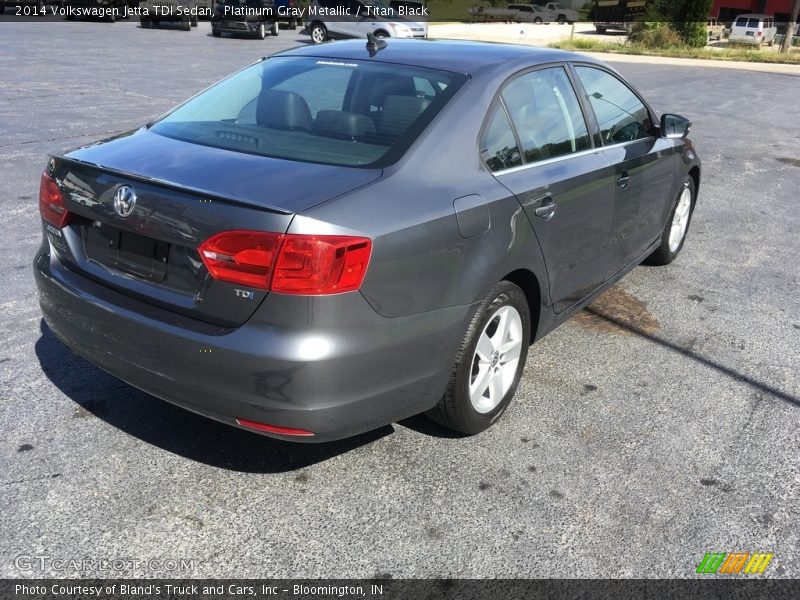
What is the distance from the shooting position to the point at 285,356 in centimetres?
253

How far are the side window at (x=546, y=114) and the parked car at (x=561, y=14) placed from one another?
6561 centimetres

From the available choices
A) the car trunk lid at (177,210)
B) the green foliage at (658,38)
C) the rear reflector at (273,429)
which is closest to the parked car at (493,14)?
the green foliage at (658,38)

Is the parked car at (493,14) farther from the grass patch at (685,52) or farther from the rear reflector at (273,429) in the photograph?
the rear reflector at (273,429)

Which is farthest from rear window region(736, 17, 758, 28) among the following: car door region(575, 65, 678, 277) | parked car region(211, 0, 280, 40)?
car door region(575, 65, 678, 277)

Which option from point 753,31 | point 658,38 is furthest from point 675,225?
point 753,31

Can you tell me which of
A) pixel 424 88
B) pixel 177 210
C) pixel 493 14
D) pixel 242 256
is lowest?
pixel 242 256

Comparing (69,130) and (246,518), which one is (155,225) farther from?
(69,130)

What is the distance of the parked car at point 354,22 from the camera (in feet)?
84.7

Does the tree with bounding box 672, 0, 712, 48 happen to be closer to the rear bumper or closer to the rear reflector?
the rear bumper

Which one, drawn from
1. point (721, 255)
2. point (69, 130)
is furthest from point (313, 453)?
point (69, 130)

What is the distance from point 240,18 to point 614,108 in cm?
2618

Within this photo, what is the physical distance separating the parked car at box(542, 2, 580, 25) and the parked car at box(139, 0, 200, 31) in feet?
134

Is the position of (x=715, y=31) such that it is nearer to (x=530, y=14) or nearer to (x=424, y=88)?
(x=530, y=14)

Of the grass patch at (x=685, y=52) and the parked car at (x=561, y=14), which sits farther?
the parked car at (x=561, y=14)
